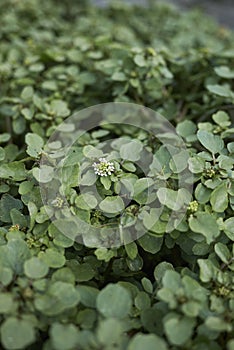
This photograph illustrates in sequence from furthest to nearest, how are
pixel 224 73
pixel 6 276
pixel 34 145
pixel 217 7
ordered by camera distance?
pixel 217 7, pixel 224 73, pixel 34 145, pixel 6 276

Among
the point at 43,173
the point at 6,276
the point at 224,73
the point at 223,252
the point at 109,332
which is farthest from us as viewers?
the point at 224,73

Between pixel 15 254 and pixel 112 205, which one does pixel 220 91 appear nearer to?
pixel 112 205

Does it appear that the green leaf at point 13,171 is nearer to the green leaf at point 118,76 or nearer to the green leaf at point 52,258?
the green leaf at point 52,258

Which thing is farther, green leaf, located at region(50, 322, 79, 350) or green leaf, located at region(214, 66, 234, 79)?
green leaf, located at region(214, 66, 234, 79)

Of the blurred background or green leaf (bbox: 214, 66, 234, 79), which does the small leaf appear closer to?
green leaf (bbox: 214, 66, 234, 79)

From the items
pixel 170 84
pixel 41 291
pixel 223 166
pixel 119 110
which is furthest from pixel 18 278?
pixel 170 84

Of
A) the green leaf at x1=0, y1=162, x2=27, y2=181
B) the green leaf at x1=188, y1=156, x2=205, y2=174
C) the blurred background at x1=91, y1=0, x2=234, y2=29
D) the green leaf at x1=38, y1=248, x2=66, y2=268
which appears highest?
the green leaf at x1=188, y1=156, x2=205, y2=174

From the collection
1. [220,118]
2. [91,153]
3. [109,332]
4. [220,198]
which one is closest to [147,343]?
[109,332]

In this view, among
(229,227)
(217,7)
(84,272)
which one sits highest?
(229,227)

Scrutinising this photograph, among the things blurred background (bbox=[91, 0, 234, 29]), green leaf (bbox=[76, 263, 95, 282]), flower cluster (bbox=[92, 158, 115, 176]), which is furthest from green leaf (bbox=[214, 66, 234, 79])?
blurred background (bbox=[91, 0, 234, 29])
